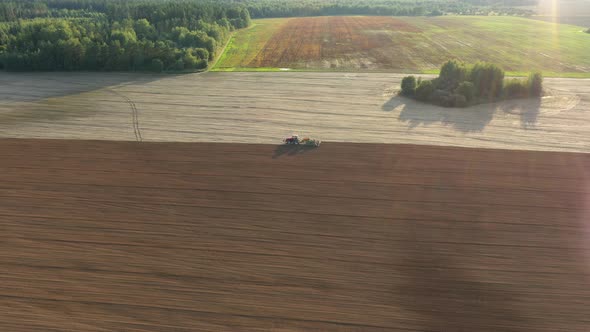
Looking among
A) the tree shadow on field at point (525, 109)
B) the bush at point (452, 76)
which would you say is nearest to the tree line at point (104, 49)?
the bush at point (452, 76)

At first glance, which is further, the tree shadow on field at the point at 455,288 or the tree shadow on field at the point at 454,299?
the tree shadow on field at the point at 455,288

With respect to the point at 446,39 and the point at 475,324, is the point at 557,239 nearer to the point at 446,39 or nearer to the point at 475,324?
the point at 475,324

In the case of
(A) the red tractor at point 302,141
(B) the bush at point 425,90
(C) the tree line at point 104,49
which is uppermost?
(C) the tree line at point 104,49

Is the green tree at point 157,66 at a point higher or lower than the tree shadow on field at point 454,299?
higher

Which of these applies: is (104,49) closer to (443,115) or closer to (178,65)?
(178,65)

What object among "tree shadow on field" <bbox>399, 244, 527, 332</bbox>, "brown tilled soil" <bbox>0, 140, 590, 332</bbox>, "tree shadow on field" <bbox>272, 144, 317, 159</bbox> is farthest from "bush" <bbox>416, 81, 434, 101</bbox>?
"tree shadow on field" <bbox>399, 244, 527, 332</bbox>

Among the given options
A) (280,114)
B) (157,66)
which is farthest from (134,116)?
(157,66)

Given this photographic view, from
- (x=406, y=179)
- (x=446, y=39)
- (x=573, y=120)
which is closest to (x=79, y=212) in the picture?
(x=406, y=179)

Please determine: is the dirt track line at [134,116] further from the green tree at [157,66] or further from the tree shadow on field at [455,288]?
the tree shadow on field at [455,288]
